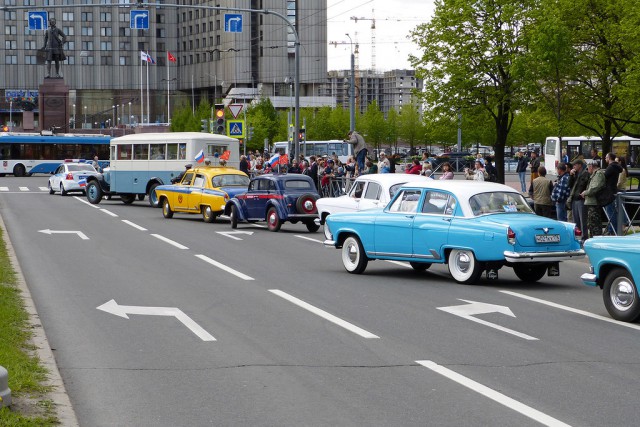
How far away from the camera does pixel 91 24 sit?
149 metres

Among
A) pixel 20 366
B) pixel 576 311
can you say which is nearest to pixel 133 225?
pixel 576 311

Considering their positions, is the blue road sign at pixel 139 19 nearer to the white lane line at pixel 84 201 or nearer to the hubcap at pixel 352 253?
the white lane line at pixel 84 201

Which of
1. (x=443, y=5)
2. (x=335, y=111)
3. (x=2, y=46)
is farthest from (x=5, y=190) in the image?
(x=2, y=46)

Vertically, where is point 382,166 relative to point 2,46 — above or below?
below

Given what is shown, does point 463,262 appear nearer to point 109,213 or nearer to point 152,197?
point 109,213

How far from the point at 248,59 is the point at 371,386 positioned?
136 metres

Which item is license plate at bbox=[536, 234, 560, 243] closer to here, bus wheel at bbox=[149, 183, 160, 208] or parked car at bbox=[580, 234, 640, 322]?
parked car at bbox=[580, 234, 640, 322]

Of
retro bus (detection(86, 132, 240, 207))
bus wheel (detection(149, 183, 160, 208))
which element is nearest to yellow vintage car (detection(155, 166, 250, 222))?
bus wheel (detection(149, 183, 160, 208))

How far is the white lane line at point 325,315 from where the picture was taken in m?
11.7

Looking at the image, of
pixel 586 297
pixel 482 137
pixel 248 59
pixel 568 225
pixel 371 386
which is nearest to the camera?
pixel 371 386

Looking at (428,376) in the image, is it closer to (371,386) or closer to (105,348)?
(371,386)

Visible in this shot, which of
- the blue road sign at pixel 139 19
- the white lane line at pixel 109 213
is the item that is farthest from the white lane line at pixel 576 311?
the blue road sign at pixel 139 19

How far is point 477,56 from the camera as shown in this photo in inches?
1796

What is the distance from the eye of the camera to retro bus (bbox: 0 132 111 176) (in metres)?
76.9
